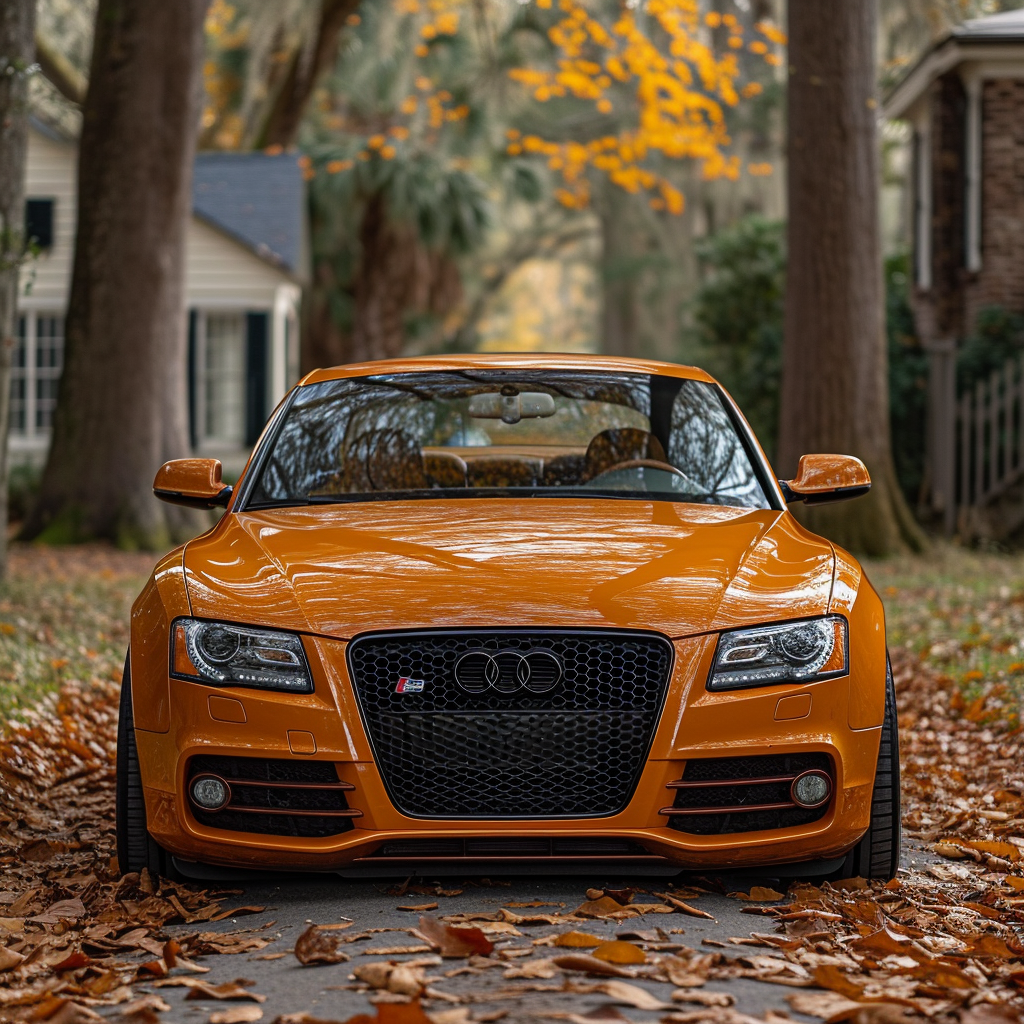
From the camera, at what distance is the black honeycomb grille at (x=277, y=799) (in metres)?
4.27

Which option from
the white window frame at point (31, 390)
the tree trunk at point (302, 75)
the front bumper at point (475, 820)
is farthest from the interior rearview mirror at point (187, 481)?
the white window frame at point (31, 390)

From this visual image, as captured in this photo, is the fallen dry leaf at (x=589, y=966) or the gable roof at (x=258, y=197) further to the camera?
the gable roof at (x=258, y=197)

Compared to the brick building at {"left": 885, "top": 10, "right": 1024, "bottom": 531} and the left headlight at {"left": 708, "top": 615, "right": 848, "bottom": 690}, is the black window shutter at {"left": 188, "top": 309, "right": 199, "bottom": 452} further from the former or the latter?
the left headlight at {"left": 708, "top": 615, "right": 848, "bottom": 690}

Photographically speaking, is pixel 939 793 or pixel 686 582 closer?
pixel 686 582

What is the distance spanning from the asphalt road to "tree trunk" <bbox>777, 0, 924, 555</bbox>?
405 inches

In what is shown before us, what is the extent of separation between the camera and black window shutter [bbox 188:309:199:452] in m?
26.9

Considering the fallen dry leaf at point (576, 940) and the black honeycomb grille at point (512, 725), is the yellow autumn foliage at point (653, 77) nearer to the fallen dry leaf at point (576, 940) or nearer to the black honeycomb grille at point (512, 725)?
the black honeycomb grille at point (512, 725)

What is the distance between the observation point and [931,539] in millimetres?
16828

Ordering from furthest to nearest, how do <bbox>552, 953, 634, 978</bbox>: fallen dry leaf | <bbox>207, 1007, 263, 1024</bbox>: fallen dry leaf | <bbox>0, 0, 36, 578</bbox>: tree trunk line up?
<bbox>0, 0, 36, 578</bbox>: tree trunk → <bbox>552, 953, 634, 978</bbox>: fallen dry leaf → <bbox>207, 1007, 263, 1024</bbox>: fallen dry leaf

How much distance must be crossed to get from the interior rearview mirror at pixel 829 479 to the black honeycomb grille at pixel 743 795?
150cm

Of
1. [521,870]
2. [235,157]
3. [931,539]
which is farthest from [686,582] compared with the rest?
[235,157]

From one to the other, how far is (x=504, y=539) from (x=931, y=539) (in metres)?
12.8

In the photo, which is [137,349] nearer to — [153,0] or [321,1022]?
[153,0]

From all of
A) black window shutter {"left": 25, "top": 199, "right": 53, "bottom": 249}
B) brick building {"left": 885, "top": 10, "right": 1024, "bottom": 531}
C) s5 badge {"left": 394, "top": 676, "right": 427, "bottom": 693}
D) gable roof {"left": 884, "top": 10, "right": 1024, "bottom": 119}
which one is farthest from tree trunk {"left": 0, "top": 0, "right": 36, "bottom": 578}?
black window shutter {"left": 25, "top": 199, "right": 53, "bottom": 249}
